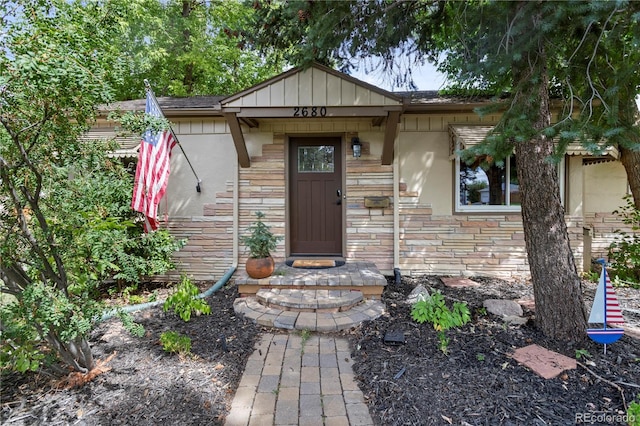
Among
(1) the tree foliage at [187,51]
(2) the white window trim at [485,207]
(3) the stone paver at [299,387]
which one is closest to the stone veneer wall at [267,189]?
(3) the stone paver at [299,387]

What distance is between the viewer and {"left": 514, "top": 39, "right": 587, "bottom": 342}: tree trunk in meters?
2.72

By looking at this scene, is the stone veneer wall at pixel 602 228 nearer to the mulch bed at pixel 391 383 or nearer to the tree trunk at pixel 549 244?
the mulch bed at pixel 391 383

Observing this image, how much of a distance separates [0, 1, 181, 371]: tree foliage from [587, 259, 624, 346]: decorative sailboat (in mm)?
3628

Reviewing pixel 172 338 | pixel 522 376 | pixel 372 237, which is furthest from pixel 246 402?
pixel 372 237

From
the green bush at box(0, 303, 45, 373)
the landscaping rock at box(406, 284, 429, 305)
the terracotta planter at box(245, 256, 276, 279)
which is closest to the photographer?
the green bush at box(0, 303, 45, 373)

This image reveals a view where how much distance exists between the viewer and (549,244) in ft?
9.07

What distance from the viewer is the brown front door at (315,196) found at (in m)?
A: 5.25

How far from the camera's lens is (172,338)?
263 cm

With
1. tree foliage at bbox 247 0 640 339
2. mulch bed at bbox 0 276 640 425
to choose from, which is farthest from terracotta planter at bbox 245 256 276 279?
tree foliage at bbox 247 0 640 339

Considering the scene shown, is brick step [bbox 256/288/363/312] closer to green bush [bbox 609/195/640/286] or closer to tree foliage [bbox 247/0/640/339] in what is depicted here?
tree foliage [bbox 247/0/640/339]

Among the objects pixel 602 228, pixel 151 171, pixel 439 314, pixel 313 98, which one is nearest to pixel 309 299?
pixel 439 314

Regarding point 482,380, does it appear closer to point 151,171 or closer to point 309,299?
point 309,299

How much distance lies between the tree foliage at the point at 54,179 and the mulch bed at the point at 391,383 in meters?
0.30

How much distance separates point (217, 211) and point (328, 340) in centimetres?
303
